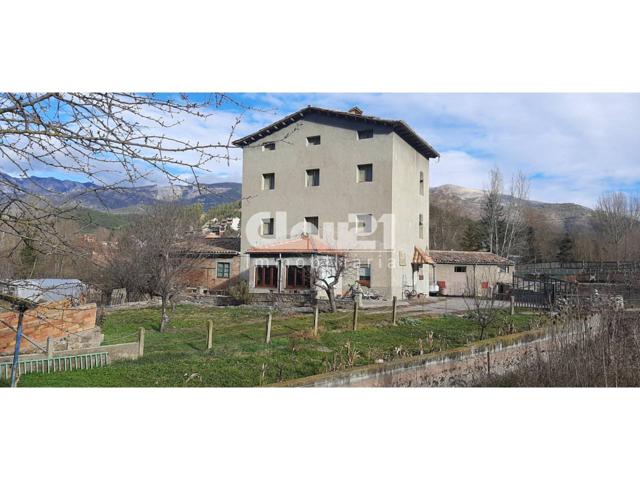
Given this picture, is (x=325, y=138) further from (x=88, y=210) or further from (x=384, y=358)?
(x=88, y=210)

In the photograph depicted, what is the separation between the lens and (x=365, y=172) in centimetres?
1758

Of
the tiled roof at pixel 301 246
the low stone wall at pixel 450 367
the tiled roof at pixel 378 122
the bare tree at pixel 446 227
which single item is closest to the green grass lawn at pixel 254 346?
the low stone wall at pixel 450 367

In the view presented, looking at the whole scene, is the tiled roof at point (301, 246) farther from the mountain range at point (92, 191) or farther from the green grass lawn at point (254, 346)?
the mountain range at point (92, 191)

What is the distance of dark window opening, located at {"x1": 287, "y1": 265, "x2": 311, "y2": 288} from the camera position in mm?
16125

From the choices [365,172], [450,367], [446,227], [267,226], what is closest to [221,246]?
[267,226]

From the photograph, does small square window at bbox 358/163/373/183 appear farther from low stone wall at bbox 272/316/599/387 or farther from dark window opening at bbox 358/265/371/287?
low stone wall at bbox 272/316/599/387

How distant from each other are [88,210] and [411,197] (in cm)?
1611

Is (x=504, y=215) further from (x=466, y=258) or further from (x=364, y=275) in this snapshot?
(x=364, y=275)

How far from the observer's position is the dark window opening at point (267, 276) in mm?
16931

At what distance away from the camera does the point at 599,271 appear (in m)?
23.7

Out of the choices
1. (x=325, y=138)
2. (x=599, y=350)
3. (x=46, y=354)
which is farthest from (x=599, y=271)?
(x=46, y=354)

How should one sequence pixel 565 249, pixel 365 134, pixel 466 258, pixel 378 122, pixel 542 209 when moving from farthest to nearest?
pixel 565 249
pixel 542 209
pixel 466 258
pixel 365 134
pixel 378 122

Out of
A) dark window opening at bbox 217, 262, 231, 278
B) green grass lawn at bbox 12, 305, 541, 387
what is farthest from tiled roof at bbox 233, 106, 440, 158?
green grass lawn at bbox 12, 305, 541, 387

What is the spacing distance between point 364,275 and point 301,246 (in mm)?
2802
